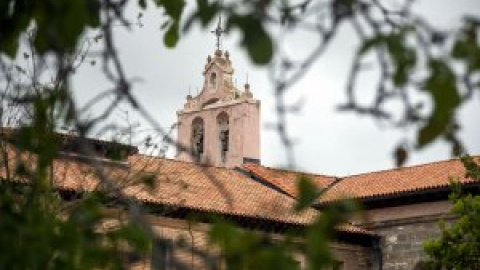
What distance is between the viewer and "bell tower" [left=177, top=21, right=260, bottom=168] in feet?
132

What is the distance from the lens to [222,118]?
137 feet

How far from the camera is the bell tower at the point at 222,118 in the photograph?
40.2m

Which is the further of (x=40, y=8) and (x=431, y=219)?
(x=431, y=219)

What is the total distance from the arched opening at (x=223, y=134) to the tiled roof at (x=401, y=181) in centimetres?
1364

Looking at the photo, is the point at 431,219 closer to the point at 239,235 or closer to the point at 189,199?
the point at 189,199

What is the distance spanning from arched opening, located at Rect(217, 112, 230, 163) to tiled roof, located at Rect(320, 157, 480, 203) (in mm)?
13639

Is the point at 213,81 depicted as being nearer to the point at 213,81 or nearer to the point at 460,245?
the point at 213,81

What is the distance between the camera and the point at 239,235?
270cm

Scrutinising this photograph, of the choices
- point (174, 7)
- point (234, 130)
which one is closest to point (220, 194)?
point (234, 130)

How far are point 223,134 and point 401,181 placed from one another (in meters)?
17.2

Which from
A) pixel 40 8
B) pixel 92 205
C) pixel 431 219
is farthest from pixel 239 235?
pixel 431 219

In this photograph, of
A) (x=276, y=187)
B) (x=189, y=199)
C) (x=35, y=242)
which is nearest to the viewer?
(x=35, y=242)

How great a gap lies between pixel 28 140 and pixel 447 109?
1621 mm

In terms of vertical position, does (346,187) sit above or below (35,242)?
above
